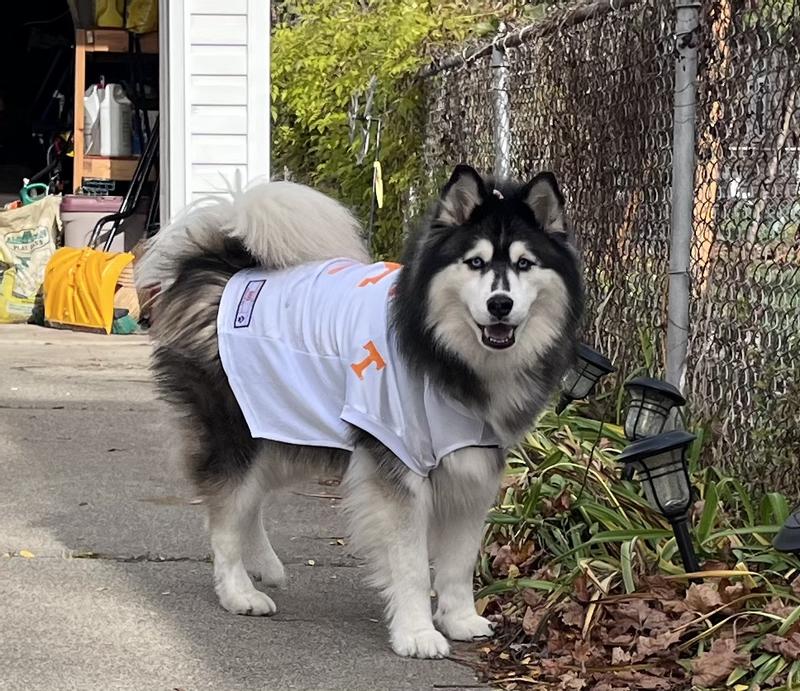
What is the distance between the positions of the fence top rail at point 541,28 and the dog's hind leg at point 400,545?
2.45 meters

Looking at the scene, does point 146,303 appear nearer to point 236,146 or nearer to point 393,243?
point 393,243

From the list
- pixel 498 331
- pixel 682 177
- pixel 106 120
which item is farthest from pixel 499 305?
pixel 106 120

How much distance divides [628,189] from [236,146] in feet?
15.6

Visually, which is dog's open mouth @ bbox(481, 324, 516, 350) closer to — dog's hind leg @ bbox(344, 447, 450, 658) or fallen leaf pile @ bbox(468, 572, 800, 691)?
dog's hind leg @ bbox(344, 447, 450, 658)

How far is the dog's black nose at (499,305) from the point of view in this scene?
344cm

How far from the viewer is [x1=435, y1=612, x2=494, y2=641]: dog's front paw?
384 cm

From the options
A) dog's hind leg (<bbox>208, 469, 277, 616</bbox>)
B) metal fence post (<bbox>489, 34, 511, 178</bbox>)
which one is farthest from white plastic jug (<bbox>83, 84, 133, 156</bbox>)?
dog's hind leg (<bbox>208, 469, 277, 616</bbox>)

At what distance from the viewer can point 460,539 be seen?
3871mm

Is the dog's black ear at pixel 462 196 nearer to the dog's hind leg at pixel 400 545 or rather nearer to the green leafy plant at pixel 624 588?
the dog's hind leg at pixel 400 545

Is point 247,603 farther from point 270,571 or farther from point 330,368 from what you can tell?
point 330,368

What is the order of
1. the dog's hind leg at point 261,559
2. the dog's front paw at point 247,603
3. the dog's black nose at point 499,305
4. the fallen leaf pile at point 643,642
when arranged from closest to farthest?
the fallen leaf pile at point 643,642
the dog's black nose at point 499,305
the dog's front paw at point 247,603
the dog's hind leg at point 261,559

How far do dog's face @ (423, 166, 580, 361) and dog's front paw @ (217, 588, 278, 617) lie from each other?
107 cm

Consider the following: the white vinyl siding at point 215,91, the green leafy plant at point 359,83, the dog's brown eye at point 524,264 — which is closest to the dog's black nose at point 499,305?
the dog's brown eye at point 524,264

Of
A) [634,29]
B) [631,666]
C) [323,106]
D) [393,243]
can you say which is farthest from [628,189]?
[323,106]
